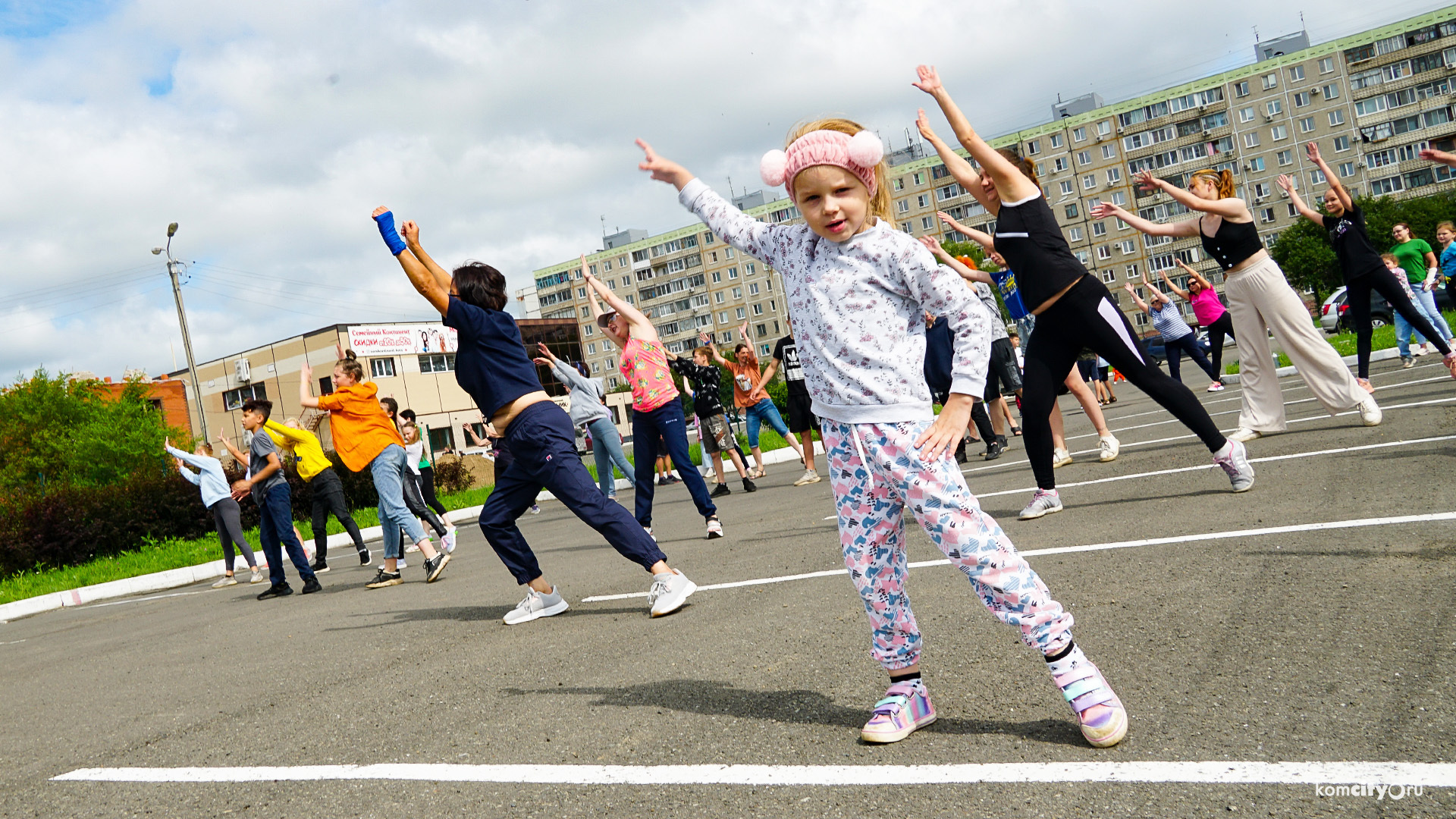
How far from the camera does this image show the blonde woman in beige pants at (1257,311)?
7.21m

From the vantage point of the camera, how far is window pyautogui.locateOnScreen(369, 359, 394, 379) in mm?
74875

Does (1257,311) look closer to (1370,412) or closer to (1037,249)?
(1370,412)

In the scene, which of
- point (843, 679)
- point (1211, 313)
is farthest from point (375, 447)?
point (1211, 313)

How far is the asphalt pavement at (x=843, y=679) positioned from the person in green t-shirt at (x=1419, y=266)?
746 cm

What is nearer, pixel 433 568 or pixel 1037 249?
pixel 1037 249

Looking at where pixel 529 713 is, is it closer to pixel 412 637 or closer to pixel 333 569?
pixel 412 637

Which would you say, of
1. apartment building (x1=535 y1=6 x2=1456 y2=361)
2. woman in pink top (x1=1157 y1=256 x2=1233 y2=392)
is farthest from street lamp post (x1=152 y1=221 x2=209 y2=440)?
apartment building (x1=535 y1=6 x2=1456 y2=361)

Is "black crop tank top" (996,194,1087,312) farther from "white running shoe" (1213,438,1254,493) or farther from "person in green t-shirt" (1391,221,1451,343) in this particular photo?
"person in green t-shirt" (1391,221,1451,343)

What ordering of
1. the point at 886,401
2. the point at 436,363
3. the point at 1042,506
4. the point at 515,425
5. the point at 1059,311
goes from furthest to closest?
1. the point at 436,363
2. the point at 1042,506
3. the point at 1059,311
4. the point at 515,425
5. the point at 886,401

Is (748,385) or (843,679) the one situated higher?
(748,385)

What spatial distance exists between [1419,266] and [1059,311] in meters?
11.2

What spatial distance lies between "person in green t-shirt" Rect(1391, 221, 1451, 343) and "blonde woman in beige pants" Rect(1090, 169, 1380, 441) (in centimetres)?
737

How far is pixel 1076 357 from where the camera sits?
6102 mm

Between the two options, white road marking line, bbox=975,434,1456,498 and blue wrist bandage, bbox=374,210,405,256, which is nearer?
blue wrist bandage, bbox=374,210,405,256
